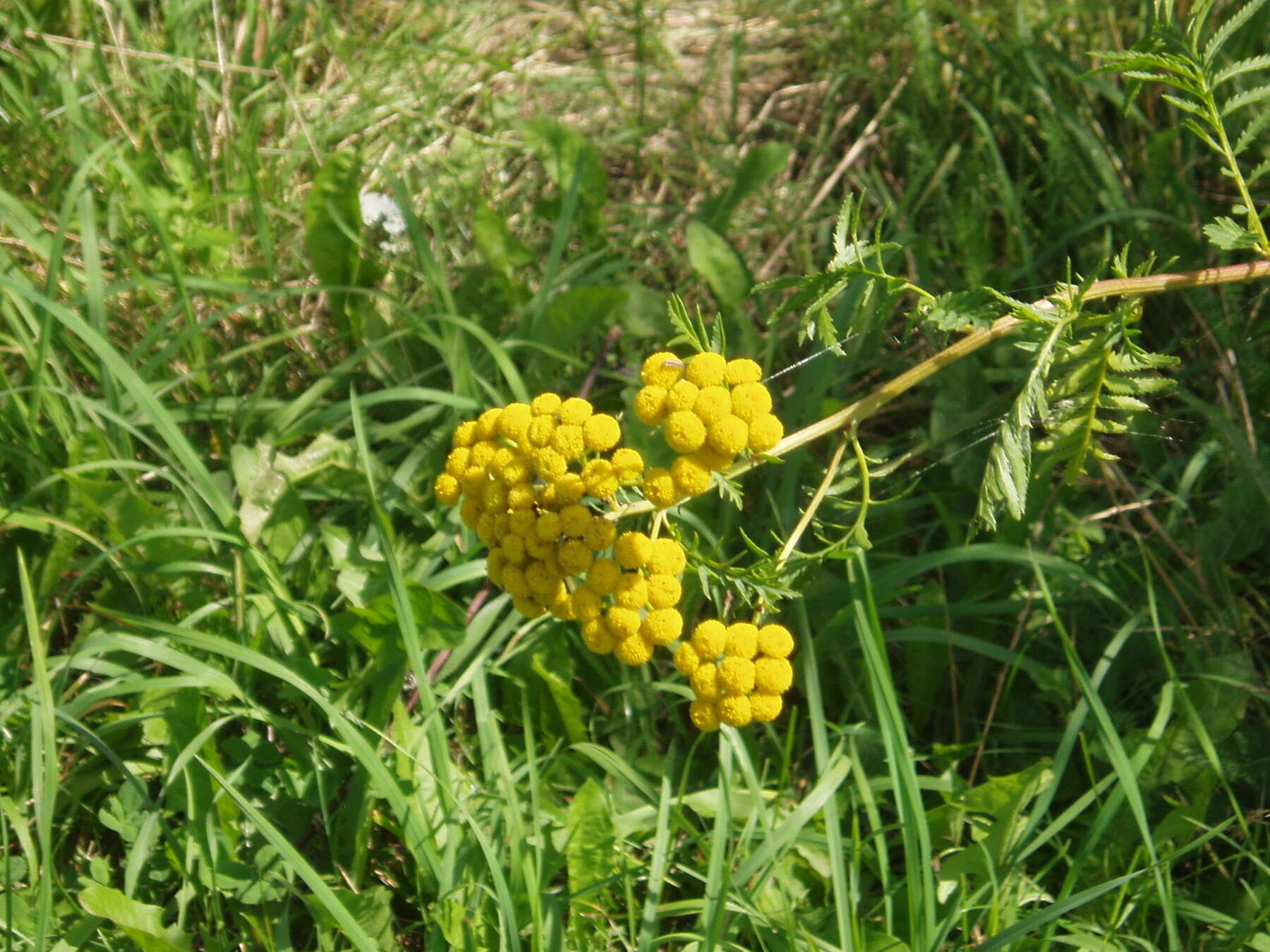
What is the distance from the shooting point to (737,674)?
1.40 meters

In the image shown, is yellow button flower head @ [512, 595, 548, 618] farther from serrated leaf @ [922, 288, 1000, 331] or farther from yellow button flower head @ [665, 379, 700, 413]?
serrated leaf @ [922, 288, 1000, 331]

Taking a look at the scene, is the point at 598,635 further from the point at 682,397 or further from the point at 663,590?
the point at 682,397

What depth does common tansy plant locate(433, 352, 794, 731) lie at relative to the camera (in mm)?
1357

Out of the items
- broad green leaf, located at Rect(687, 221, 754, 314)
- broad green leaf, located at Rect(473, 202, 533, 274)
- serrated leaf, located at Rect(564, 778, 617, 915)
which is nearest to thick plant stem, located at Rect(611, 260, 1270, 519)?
serrated leaf, located at Rect(564, 778, 617, 915)

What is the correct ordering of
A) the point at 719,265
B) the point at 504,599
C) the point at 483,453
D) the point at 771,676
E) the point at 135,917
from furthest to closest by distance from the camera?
the point at 719,265
the point at 504,599
the point at 135,917
the point at 483,453
the point at 771,676

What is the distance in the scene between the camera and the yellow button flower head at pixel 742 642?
141 centimetres

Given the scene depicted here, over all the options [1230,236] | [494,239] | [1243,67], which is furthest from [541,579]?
[494,239]

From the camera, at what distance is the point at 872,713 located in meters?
2.27

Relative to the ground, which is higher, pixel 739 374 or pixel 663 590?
pixel 739 374

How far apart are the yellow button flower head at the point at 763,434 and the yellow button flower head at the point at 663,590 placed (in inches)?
8.1

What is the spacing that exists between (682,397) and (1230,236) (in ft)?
2.62

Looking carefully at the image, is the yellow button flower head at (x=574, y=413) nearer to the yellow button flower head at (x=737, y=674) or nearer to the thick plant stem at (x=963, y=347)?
the thick plant stem at (x=963, y=347)

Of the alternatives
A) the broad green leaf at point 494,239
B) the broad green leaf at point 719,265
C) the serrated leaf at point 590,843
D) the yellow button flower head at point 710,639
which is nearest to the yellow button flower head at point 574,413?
the yellow button flower head at point 710,639

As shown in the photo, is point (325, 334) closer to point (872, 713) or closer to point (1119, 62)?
point (872, 713)
